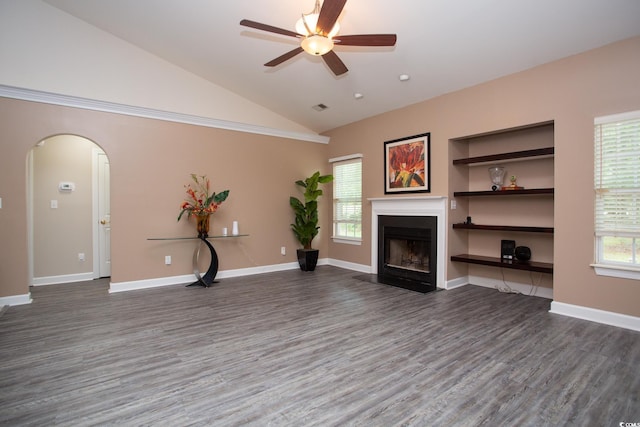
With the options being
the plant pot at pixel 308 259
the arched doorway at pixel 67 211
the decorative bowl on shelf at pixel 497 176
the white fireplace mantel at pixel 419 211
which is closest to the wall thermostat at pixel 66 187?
the arched doorway at pixel 67 211

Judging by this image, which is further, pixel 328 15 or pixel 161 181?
pixel 161 181

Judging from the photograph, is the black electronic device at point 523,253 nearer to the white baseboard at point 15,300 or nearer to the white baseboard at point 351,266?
the white baseboard at point 351,266

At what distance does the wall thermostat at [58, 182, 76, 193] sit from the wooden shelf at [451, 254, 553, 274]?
6335 mm

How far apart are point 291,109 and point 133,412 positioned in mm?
5182

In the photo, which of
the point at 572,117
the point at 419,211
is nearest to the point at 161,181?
the point at 419,211

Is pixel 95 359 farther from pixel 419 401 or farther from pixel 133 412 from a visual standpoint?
pixel 419 401

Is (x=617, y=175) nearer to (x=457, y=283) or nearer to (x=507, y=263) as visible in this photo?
(x=507, y=263)

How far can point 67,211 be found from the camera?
523 cm

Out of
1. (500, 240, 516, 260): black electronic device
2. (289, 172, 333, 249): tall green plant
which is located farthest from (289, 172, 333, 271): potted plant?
(500, 240, 516, 260): black electronic device

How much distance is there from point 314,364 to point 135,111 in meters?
4.51

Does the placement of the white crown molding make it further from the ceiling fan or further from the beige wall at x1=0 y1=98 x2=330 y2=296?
the ceiling fan

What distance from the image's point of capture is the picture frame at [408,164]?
4883 millimetres

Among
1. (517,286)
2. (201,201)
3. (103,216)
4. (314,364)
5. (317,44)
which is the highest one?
(317,44)

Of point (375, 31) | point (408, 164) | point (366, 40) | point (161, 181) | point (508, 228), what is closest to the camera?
point (366, 40)
